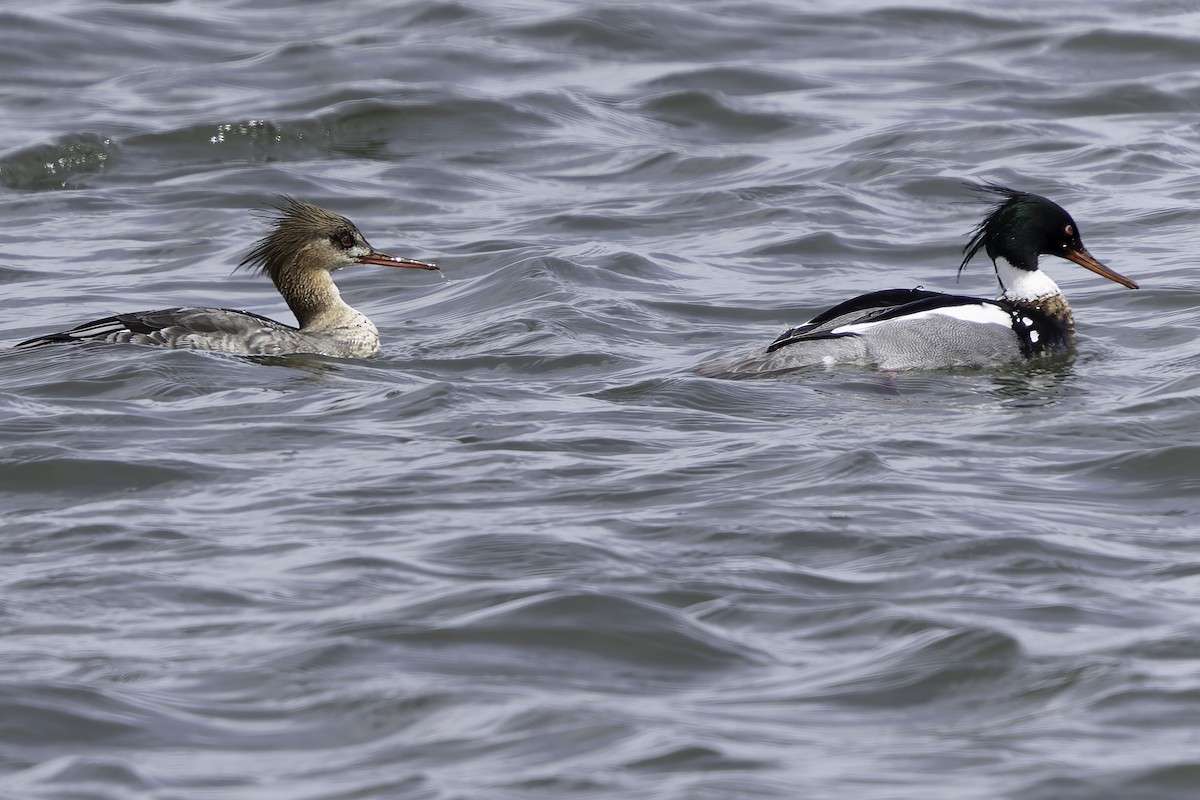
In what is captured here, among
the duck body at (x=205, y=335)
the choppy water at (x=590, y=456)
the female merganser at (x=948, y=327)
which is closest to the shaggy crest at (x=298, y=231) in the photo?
the duck body at (x=205, y=335)

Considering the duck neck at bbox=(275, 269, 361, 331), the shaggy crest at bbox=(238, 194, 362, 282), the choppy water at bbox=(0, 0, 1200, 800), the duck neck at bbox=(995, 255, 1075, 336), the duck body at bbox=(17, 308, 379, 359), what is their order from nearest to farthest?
the choppy water at bbox=(0, 0, 1200, 800) → the duck body at bbox=(17, 308, 379, 359) → the duck neck at bbox=(995, 255, 1075, 336) → the duck neck at bbox=(275, 269, 361, 331) → the shaggy crest at bbox=(238, 194, 362, 282)

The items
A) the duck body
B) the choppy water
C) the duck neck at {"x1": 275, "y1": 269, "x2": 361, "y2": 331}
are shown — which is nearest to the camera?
the choppy water

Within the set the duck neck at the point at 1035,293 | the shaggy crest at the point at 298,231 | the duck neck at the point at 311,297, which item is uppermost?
the shaggy crest at the point at 298,231

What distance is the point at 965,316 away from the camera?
1031cm

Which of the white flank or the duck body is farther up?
the duck body

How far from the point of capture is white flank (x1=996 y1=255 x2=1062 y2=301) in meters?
10.8

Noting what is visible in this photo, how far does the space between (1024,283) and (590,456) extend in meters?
3.46

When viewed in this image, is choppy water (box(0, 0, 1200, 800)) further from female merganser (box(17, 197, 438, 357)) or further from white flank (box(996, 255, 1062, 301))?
white flank (box(996, 255, 1062, 301))

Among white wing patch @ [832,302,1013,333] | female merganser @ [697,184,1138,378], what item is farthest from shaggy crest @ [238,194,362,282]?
white wing patch @ [832,302,1013,333]

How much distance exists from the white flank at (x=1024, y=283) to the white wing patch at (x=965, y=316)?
0.31 metres

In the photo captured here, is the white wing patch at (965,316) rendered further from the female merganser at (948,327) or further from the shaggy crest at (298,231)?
the shaggy crest at (298,231)

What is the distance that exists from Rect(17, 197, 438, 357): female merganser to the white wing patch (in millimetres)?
2529

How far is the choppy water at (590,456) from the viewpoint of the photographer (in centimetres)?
570

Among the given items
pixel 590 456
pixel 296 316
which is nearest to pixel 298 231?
pixel 296 316
